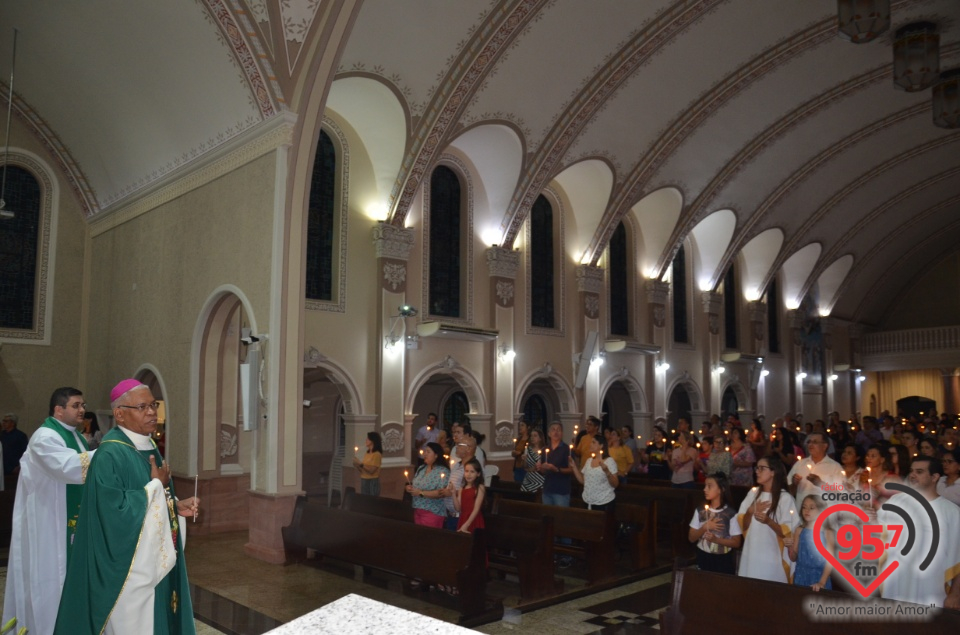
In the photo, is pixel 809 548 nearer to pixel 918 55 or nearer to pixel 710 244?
pixel 918 55

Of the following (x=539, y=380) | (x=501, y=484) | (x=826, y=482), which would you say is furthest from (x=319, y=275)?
(x=826, y=482)

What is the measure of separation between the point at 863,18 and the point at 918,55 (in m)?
3.60

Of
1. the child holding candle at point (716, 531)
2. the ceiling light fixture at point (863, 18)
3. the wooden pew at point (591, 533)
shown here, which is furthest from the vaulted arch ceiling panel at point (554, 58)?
the child holding candle at point (716, 531)

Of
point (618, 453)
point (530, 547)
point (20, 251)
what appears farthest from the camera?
point (20, 251)

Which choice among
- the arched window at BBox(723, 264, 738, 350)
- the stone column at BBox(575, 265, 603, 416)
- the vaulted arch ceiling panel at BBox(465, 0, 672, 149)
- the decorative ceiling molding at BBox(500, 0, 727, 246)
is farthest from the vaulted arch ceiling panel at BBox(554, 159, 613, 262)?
the arched window at BBox(723, 264, 738, 350)

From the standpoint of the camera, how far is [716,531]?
5.14 meters

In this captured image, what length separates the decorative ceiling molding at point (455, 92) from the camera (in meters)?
10.6

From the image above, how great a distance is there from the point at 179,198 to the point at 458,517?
589 centimetres

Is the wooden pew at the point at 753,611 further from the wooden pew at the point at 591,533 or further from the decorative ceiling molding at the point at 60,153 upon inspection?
the decorative ceiling molding at the point at 60,153

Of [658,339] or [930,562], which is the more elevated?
[658,339]

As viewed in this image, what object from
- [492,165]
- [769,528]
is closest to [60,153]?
[492,165]

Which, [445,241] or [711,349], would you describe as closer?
[445,241]

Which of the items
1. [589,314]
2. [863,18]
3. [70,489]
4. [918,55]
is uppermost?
[918,55]

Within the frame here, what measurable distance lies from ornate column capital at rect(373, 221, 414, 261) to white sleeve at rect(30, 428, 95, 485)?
292 inches
